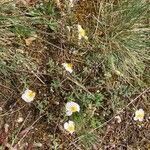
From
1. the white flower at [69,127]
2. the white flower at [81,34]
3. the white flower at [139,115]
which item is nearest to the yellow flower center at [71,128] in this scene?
the white flower at [69,127]

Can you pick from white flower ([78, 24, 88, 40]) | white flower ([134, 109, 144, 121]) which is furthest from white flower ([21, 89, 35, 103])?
white flower ([134, 109, 144, 121])

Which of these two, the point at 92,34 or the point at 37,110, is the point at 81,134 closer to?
the point at 37,110

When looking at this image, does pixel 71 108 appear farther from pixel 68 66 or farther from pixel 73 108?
pixel 68 66

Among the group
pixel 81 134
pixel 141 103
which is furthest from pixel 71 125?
pixel 141 103

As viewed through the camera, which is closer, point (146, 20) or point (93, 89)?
point (93, 89)

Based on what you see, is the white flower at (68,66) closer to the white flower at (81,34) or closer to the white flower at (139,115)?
the white flower at (81,34)
